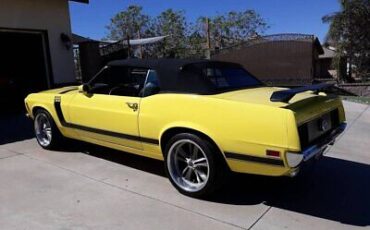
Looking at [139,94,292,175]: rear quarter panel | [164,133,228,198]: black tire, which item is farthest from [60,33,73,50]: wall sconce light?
[164,133,228,198]: black tire

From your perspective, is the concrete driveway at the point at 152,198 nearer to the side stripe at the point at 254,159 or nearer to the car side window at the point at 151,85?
the side stripe at the point at 254,159

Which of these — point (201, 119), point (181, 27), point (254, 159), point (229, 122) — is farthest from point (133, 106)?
point (181, 27)

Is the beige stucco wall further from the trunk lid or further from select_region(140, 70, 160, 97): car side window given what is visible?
the trunk lid

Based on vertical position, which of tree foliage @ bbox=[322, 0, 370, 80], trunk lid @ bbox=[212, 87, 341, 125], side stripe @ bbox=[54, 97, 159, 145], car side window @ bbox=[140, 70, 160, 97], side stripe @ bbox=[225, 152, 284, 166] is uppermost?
tree foliage @ bbox=[322, 0, 370, 80]

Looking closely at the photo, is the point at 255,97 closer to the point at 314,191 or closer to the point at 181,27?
the point at 314,191

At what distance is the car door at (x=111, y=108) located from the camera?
15.7 ft

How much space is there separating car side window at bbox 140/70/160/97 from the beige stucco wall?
7.21 meters

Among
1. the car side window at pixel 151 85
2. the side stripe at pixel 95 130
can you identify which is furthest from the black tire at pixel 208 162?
the car side window at pixel 151 85

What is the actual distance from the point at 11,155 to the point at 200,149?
3.33 meters

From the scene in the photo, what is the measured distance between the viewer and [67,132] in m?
5.86

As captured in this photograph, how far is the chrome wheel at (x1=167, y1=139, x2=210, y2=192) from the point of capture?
4270 mm

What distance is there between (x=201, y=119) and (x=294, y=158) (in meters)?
1.01

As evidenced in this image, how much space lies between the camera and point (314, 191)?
451 centimetres

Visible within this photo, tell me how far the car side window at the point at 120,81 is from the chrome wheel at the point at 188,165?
3.12ft
